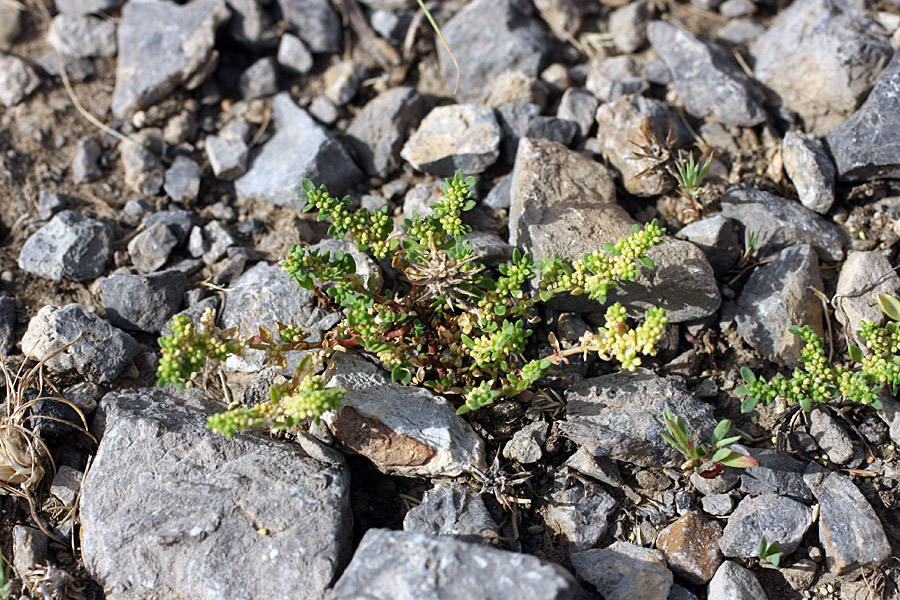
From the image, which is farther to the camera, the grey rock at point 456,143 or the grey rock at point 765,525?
the grey rock at point 456,143

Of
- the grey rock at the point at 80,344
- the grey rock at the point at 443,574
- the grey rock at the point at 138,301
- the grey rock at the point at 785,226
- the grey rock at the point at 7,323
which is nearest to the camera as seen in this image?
the grey rock at the point at 443,574

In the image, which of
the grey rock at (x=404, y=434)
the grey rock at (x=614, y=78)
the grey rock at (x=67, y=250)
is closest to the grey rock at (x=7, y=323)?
the grey rock at (x=67, y=250)

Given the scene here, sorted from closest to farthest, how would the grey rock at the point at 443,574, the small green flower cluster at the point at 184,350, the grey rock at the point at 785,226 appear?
the grey rock at the point at 443,574, the small green flower cluster at the point at 184,350, the grey rock at the point at 785,226

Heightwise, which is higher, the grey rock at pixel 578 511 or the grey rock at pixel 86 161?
the grey rock at pixel 86 161

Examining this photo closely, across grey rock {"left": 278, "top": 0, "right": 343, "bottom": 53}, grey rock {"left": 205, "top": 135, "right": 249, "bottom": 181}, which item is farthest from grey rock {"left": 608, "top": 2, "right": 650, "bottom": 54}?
grey rock {"left": 205, "top": 135, "right": 249, "bottom": 181}

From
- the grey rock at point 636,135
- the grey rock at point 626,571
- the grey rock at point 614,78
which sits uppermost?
the grey rock at point 614,78

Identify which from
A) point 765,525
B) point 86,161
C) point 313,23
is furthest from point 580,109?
point 86,161

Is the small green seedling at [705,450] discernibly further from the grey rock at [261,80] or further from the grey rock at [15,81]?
the grey rock at [15,81]
